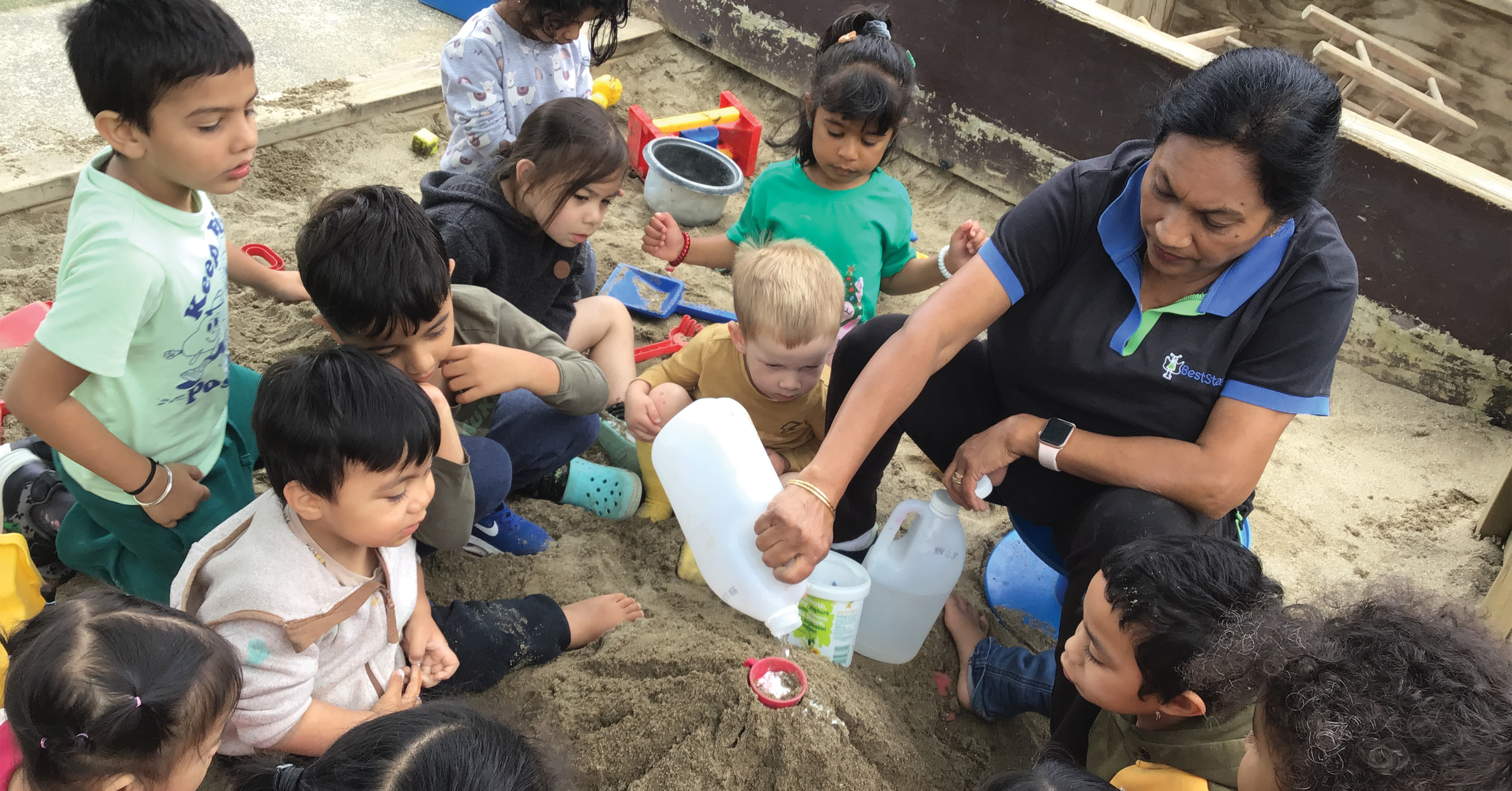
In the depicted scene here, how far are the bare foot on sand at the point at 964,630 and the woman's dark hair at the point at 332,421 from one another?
1.36 metres

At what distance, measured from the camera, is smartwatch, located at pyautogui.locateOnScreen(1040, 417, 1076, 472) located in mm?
2127

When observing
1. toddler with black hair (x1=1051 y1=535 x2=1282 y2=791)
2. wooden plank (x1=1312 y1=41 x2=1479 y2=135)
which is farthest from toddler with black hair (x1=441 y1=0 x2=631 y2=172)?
wooden plank (x1=1312 y1=41 x2=1479 y2=135)

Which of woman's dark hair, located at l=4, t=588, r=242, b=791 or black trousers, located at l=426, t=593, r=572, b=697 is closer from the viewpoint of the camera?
woman's dark hair, located at l=4, t=588, r=242, b=791

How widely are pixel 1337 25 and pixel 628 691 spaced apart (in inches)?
218

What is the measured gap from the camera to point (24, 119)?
3475 millimetres

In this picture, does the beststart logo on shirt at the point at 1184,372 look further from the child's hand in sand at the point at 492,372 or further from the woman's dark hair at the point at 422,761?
the woman's dark hair at the point at 422,761

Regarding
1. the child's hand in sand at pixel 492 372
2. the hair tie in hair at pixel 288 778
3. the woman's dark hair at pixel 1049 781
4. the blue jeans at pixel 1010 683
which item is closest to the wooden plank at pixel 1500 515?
the blue jeans at pixel 1010 683

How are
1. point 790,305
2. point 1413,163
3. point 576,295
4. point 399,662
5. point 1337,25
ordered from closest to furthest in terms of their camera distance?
point 399,662
point 790,305
point 576,295
point 1413,163
point 1337,25

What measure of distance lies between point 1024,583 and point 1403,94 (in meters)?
3.84

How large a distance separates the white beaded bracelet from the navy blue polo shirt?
1731 millimetres

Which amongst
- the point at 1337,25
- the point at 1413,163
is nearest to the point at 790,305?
the point at 1413,163

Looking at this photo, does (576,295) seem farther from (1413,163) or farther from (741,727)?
→ (1413,163)

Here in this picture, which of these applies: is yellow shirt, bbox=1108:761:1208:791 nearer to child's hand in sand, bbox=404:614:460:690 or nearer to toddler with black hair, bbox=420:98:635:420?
child's hand in sand, bbox=404:614:460:690

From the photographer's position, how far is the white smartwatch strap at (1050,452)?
2125 mm
